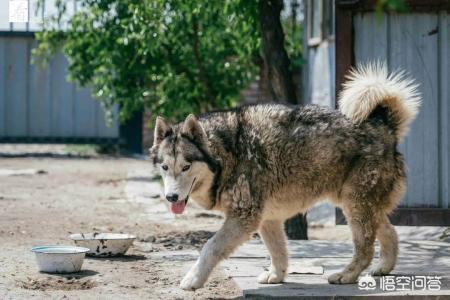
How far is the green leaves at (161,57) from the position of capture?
13305 millimetres

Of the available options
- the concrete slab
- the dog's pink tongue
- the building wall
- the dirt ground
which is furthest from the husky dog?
the building wall

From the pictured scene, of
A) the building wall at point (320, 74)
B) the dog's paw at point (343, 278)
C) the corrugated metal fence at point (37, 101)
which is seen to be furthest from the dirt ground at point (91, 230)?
the corrugated metal fence at point (37, 101)

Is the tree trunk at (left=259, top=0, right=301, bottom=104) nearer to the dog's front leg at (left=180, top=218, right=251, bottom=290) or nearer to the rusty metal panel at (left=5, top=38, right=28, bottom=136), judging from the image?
the dog's front leg at (left=180, top=218, right=251, bottom=290)

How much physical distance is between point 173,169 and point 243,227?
634 mm

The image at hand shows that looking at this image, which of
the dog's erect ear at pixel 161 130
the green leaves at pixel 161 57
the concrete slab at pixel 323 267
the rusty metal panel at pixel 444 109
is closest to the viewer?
the concrete slab at pixel 323 267

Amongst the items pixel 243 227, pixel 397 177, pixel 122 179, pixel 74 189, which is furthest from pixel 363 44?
pixel 122 179

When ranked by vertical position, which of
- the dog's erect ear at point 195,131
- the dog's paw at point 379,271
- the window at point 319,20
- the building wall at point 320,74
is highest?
the window at point 319,20

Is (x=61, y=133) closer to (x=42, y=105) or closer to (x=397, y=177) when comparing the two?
(x=42, y=105)

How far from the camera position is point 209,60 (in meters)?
15.0

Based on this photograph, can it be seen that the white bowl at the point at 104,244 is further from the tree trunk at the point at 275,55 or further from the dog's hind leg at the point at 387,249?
the tree trunk at the point at 275,55

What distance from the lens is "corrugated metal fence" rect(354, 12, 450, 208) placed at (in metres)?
9.80

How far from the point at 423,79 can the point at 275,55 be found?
1.61 meters

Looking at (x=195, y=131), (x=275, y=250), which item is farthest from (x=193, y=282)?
(x=195, y=131)

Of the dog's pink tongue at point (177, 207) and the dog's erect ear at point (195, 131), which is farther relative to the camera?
the dog's erect ear at point (195, 131)
